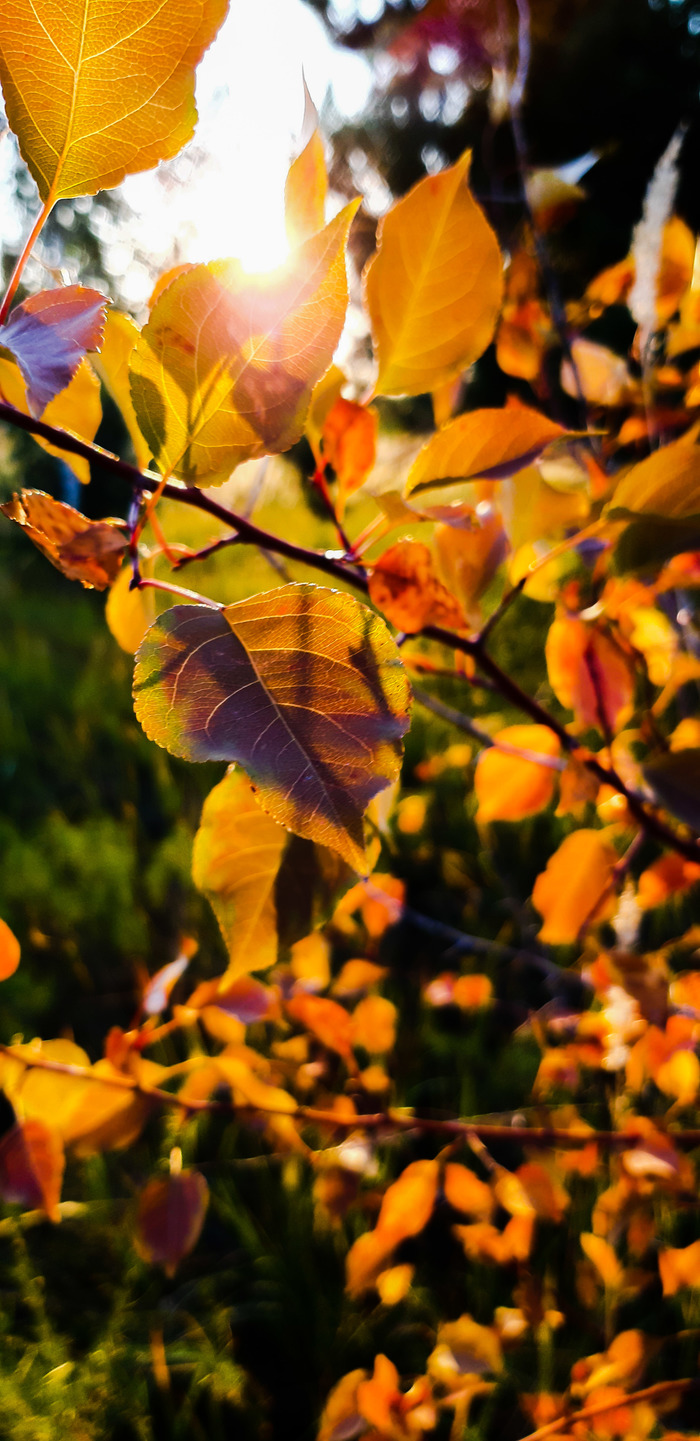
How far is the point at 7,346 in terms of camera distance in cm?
19

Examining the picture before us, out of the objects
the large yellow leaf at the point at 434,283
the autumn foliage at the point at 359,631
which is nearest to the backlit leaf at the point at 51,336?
the autumn foliage at the point at 359,631

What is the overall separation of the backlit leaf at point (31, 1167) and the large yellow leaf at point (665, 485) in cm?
40

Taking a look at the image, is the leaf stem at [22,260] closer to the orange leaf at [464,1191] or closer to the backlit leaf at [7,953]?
the backlit leaf at [7,953]

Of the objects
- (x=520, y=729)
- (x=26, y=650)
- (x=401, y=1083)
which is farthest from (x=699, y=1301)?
(x=26, y=650)

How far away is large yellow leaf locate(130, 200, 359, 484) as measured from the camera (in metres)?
0.19

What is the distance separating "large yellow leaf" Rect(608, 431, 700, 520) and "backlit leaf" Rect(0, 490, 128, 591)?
7.1 inches

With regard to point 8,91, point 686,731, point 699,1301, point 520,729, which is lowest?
point 699,1301

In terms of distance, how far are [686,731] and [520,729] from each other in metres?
0.19

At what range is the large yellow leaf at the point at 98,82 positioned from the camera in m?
0.19

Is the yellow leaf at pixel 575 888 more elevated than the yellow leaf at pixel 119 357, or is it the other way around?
the yellow leaf at pixel 119 357

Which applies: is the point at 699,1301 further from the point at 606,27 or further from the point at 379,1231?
the point at 606,27

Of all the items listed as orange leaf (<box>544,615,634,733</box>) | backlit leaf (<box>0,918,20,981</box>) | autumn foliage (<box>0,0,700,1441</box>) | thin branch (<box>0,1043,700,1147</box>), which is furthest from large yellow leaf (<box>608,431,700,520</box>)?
thin branch (<box>0,1043,700,1147</box>)

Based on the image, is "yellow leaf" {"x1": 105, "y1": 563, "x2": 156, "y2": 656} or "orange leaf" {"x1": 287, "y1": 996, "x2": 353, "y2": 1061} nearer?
"yellow leaf" {"x1": 105, "y1": 563, "x2": 156, "y2": 656}

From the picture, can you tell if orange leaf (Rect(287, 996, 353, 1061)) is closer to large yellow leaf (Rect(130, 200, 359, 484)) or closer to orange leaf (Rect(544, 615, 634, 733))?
orange leaf (Rect(544, 615, 634, 733))
